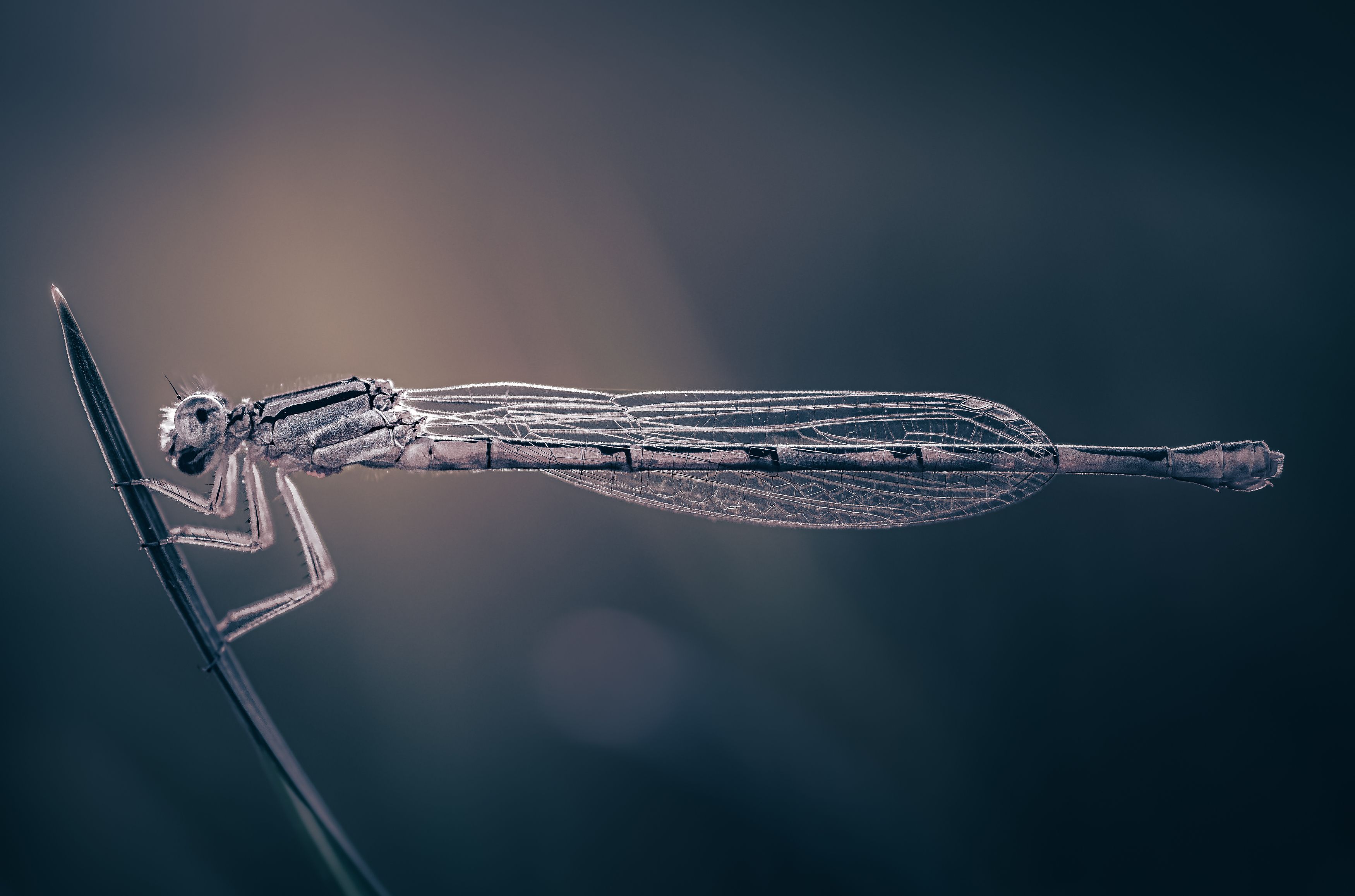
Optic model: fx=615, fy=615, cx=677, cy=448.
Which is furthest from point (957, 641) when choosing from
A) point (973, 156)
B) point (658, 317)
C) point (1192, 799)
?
point (973, 156)

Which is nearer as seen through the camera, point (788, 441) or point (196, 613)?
point (196, 613)

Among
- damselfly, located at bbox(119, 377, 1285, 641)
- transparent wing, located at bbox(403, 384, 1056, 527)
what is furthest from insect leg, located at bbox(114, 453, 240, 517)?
transparent wing, located at bbox(403, 384, 1056, 527)

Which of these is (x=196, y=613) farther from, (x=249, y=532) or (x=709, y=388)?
(x=709, y=388)

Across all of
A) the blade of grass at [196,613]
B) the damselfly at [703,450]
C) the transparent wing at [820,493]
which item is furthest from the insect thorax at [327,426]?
the transparent wing at [820,493]

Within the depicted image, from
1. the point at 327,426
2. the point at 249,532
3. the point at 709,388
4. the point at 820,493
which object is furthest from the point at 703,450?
the point at 249,532

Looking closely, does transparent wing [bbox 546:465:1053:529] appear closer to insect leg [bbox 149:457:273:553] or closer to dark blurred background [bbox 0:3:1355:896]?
dark blurred background [bbox 0:3:1355:896]

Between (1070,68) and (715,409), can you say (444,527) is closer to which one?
(715,409)
